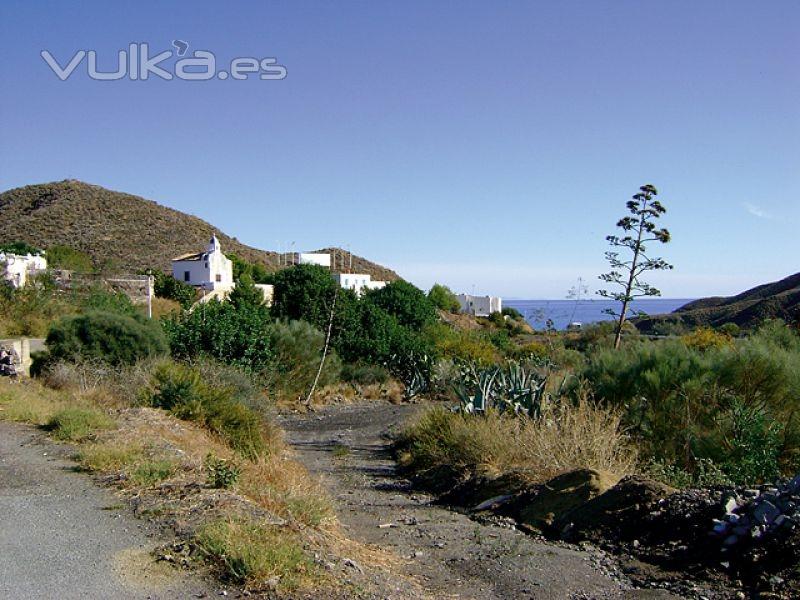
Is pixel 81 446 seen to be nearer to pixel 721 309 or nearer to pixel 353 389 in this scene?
pixel 353 389

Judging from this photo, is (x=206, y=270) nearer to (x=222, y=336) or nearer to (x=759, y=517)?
(x=222, y=336)

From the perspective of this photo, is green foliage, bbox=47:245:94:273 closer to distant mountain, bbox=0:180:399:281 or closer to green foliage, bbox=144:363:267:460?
distant mountain, bbox=0:180:399:281

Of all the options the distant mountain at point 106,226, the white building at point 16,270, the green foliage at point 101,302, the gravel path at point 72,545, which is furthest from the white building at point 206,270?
Result: the gravel path at point 72,545

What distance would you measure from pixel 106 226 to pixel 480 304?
127 ft

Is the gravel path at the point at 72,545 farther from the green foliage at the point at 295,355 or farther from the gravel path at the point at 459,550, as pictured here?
the green foliage at the point at 295,355

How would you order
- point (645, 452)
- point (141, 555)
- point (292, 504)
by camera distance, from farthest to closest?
point (645, 452) → point (292, 504) → point (141, 555)

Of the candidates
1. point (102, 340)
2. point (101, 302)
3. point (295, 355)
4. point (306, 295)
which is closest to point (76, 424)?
point (102, 340)

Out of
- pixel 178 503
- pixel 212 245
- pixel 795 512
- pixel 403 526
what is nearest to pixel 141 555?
pixel 178 503

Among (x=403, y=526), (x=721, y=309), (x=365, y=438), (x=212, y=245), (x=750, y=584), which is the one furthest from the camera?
(x=721, y=309)

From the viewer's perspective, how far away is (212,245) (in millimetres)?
52156

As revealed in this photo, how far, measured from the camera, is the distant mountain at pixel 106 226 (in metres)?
67.7

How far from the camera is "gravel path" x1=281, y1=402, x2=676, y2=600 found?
696 cm

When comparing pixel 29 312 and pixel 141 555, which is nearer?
pixel 141 555

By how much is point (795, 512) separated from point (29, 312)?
28.3m
